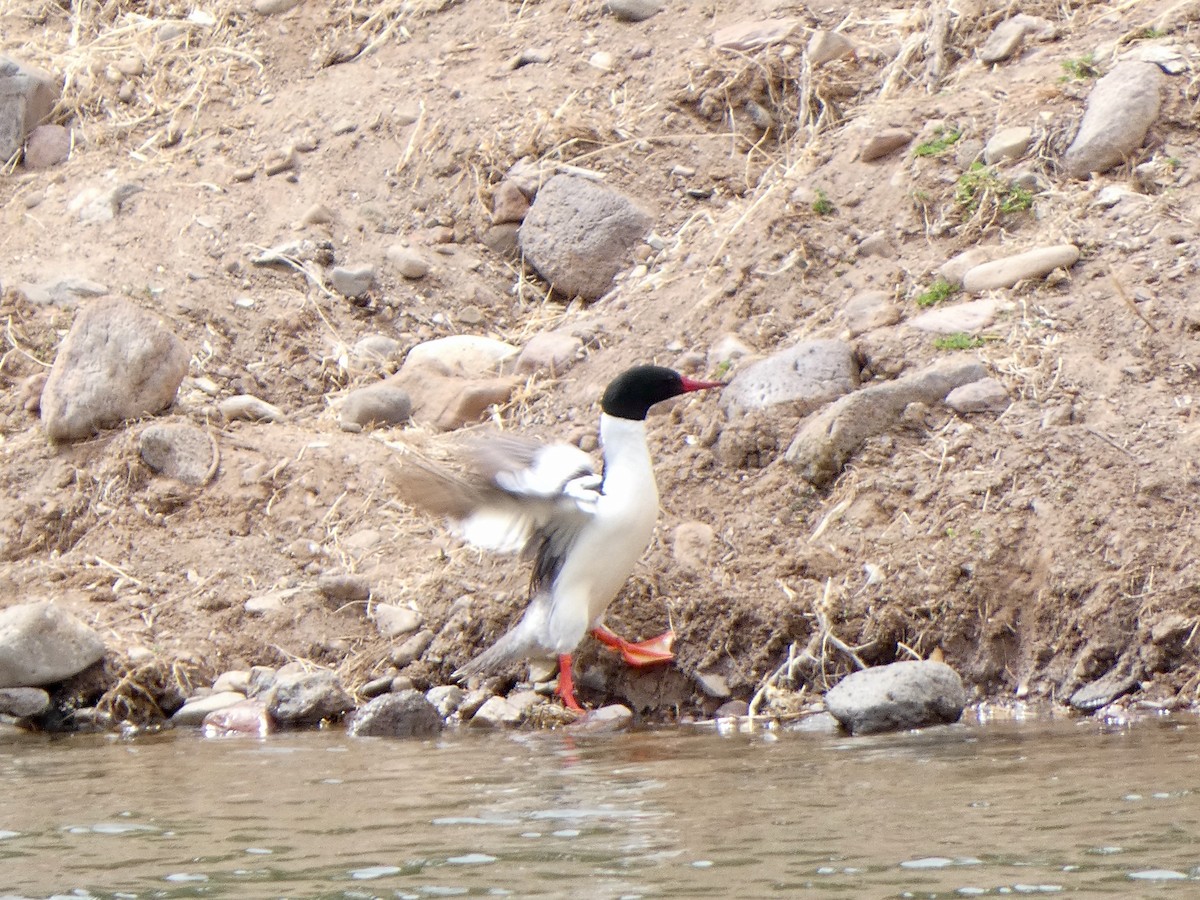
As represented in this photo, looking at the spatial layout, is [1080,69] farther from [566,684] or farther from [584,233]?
[566,684]

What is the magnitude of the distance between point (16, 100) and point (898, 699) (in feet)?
26.0

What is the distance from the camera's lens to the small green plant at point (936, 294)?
24.8 feet

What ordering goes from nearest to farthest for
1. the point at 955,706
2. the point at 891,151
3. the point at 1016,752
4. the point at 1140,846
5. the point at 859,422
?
the point at 1140,846, the point at 1016,752, the point at 955,706, the point at 859,422, the point at 891,151

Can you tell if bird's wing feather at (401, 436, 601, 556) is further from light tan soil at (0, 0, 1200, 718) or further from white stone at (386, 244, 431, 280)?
white stone at (386, 244, 431, 280)

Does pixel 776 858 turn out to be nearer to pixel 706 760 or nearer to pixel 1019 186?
pixel 706 760

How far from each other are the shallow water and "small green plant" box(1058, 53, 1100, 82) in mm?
3779

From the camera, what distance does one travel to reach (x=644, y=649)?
Answer: 660cm

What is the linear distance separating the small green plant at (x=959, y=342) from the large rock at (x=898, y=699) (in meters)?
1.80

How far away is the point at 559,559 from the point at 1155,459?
2.31 m

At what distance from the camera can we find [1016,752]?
16.7 feet

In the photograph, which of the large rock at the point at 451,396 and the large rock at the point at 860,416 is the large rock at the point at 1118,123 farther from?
the large rock at the point at 451,396

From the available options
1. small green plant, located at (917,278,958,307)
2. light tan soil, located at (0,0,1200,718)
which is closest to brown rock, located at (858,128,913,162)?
light tan soil, located at (0,0,1200,718)


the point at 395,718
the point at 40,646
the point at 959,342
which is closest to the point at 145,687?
the point at 40,646

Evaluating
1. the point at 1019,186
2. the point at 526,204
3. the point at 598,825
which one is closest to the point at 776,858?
the point at 598,825
